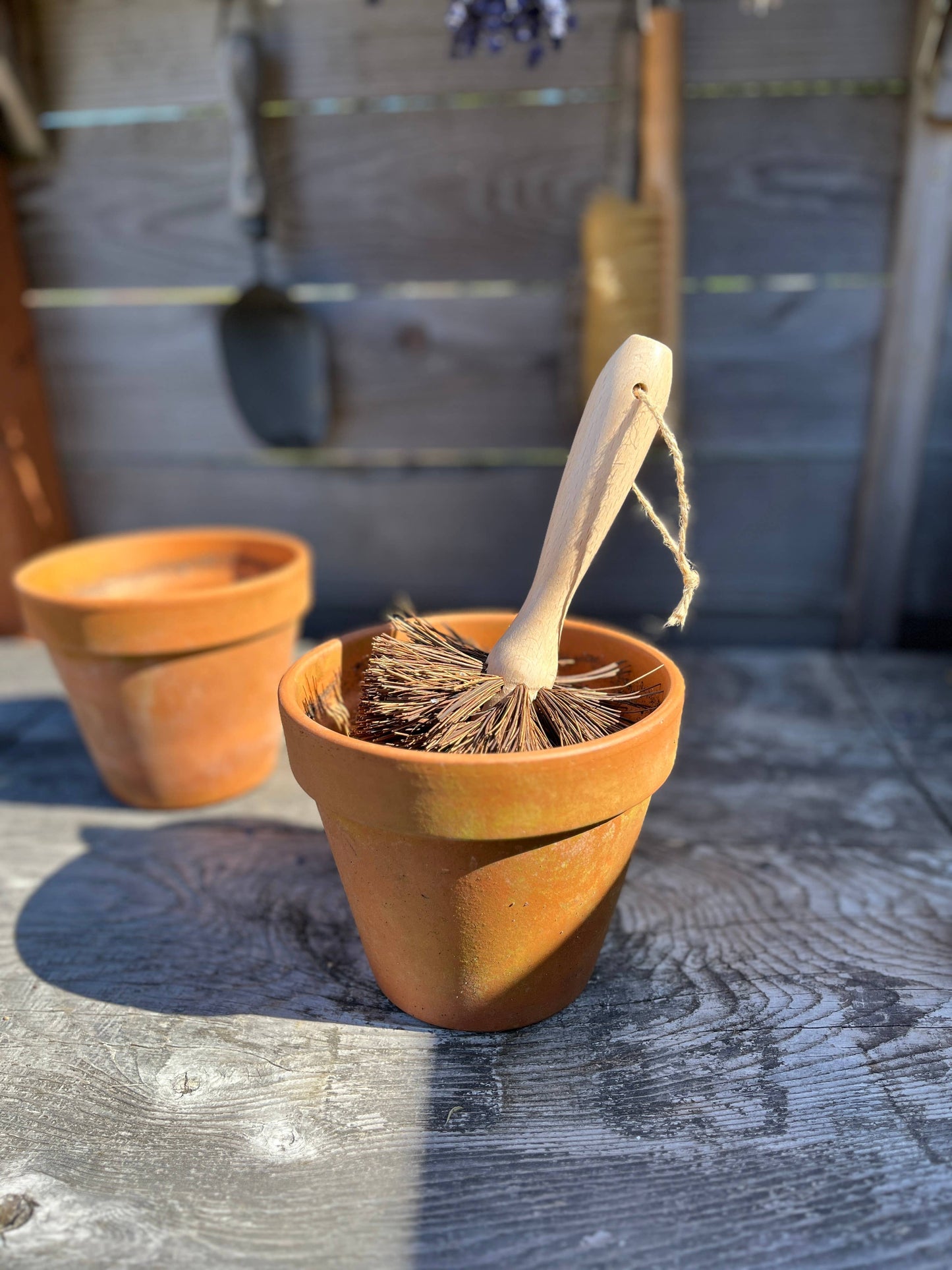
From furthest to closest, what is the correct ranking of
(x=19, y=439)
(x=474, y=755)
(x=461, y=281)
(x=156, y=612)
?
(x=19, y=439)
(x=461, y=281)
(x=156, y=612)
(x=474, y=755)

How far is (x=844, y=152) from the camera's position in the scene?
1571 millimetres

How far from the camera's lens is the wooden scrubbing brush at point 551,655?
2.46 feet

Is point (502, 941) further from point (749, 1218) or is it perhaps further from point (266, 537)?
point (266, 537)

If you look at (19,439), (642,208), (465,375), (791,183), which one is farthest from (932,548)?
(19,439)

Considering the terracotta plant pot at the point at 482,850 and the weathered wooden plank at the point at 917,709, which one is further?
the weathered wooden plank at the point at 917,709

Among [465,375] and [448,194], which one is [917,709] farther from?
[448,194]

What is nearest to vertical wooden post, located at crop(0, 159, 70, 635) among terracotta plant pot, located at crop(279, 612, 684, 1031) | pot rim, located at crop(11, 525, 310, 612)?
pot rim, located at crop(11, 525, 310, 612)

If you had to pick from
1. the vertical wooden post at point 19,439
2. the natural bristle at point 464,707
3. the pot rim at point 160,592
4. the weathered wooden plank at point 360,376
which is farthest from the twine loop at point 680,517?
the vertical wooden post at point 19,439

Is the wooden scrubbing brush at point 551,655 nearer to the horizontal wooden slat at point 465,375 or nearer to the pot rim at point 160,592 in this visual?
the pot rim at point 160,592

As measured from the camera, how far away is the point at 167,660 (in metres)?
1.18

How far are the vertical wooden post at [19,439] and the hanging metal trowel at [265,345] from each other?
45 cm

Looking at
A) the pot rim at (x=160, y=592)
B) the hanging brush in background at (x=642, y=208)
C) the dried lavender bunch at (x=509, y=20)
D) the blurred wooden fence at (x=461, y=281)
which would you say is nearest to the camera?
the pot rim at (x=160, y=592)

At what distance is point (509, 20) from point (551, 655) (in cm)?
110

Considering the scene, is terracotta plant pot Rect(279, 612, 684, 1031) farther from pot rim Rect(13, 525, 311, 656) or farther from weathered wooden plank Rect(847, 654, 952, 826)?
weathered wooden plank Rect(847, 654, 952, 826)
